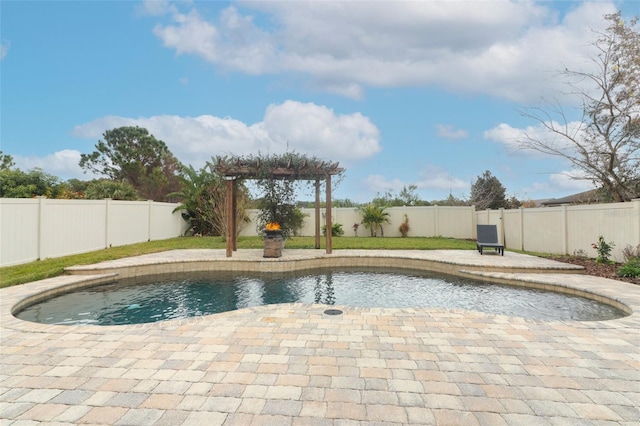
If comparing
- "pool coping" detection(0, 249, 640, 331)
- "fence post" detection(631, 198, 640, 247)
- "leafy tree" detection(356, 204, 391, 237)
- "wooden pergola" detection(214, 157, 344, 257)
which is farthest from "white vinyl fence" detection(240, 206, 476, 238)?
"fence post" detection(631, 198, 640, 247)

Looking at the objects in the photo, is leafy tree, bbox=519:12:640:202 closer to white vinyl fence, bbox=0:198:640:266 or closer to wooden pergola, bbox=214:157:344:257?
white vinyl fence, bbox=0:198:640:266

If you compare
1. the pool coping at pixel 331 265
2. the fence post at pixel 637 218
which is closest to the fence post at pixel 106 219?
the pool coping at pixel 331 265

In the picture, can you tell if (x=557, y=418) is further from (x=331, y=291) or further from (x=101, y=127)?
(x=101, y=127)

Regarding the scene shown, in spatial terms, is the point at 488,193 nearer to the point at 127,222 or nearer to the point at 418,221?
the point at 418,221

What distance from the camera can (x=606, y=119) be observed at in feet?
35.3

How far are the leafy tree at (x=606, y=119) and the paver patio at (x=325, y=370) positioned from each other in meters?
8.90

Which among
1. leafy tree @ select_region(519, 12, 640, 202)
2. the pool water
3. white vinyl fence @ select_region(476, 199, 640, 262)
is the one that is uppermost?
leafy tree @ select_region(519, 12, 640, 202)

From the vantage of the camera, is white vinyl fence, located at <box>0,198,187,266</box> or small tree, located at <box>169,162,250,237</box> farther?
small tree, located at <box>169,162,250,237</box>

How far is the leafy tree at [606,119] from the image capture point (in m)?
10.0

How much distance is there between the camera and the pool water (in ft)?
16.7

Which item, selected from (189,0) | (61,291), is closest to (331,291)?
(61,291)

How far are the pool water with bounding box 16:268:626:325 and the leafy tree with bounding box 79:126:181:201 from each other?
2658 cm

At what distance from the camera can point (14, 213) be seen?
7.90 m

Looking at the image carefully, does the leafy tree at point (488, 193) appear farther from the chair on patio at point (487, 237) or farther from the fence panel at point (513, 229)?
the chair on patio at point (487, 237)
